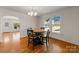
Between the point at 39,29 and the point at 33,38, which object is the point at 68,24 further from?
the point at 33,38

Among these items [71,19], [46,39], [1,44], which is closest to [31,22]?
[46,39]

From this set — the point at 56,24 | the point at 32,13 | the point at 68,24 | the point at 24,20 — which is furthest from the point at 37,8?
the point at 68,24

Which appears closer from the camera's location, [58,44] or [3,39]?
[3,39]

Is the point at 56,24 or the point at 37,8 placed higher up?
the point at 37,8

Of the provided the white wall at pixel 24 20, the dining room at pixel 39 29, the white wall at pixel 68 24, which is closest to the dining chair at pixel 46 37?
the dining room at pixel 39 29

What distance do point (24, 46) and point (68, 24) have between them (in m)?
1.11

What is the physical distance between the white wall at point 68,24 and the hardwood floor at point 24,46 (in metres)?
0.12

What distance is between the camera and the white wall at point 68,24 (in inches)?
66.5

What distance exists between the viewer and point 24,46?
1.71 meters

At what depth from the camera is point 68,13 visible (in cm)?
174

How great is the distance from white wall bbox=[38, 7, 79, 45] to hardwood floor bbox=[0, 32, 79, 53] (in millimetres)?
118
